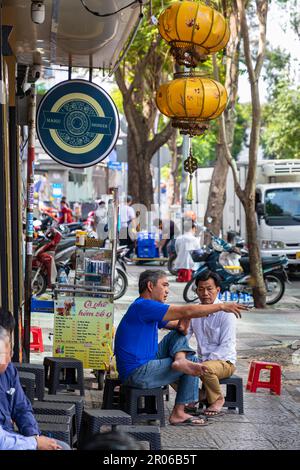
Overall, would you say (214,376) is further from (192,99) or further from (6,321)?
(6,321)

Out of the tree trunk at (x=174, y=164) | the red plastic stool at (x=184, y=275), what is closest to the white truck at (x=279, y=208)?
the red plastic stool at (x=184, y=275)

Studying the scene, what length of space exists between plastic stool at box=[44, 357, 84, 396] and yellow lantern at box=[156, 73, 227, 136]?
2759 mm

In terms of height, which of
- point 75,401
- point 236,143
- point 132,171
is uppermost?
point 236,143

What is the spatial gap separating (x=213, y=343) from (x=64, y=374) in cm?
153

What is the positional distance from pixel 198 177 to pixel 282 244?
34.1 feet

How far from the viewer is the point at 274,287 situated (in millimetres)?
19125

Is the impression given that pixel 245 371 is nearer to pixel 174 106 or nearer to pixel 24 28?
pixel 174 106

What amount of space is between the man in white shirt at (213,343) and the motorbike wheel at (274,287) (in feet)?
32.2

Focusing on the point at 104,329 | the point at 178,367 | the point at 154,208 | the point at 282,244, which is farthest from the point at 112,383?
the point at 154,208

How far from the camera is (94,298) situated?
10.3m

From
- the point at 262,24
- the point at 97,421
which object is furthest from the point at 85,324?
the point at 262,24

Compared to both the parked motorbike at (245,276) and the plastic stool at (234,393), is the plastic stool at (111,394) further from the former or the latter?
the parked motorbike at (245,276)

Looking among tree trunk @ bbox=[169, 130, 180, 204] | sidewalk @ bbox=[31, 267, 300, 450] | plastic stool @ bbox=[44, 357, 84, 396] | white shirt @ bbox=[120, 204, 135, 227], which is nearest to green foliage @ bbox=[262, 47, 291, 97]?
tree trunk @ bbox=[169, 130, 180, 204]
